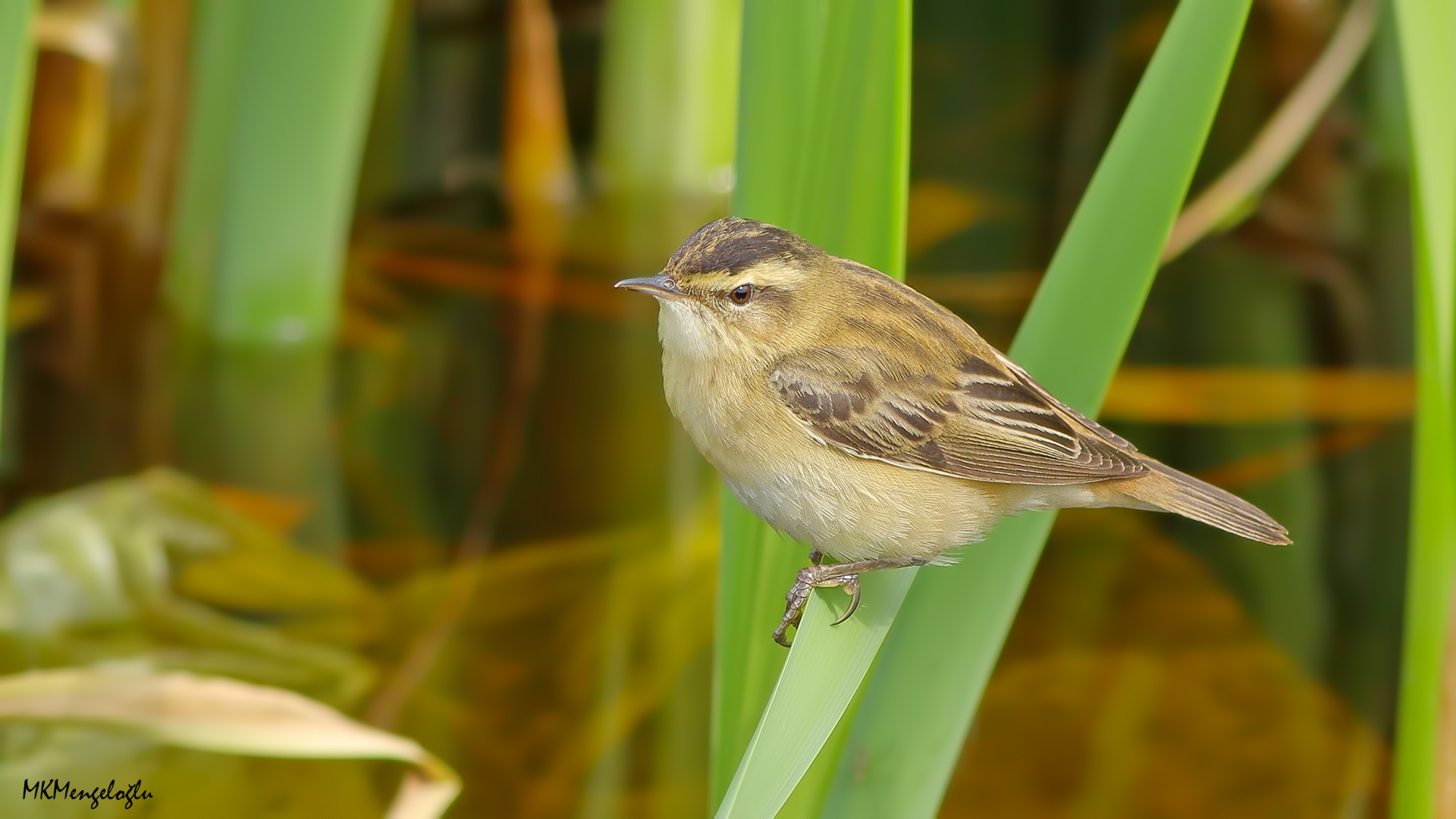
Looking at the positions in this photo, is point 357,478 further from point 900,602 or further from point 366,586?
point 900,602

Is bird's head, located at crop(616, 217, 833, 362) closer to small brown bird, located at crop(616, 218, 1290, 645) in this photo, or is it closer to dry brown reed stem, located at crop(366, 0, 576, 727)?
small brown bird, located at crop(616, 218, 1290, 645)

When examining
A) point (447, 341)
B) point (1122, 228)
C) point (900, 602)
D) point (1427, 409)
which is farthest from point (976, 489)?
point (447, 341)

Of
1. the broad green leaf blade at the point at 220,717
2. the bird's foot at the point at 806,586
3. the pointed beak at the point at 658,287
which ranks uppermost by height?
the pointed beak at the point at 658,287

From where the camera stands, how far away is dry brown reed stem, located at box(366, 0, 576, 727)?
534cm

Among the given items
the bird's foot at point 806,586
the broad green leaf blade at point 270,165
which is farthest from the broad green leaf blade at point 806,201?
the broad green leaf blade at point 270,165

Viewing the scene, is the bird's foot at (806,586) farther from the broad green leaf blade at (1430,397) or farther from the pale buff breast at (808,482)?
the broad green leaf blade at (1430,397)

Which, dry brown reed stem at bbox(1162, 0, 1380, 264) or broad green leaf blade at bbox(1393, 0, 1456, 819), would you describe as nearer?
broad green leaf blade at bbox(1393, 0, 1456, 819)

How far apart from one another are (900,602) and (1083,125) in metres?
5.97

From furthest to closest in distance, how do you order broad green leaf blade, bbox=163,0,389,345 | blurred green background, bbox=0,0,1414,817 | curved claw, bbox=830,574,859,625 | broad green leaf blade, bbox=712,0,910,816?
broad green leaf blade, bbox=163,0,389,345 → blurred green background, bbox=0,0,1414,817 → curved claw, bbox=830,574,859,625 → broad green leaf blade, bbox=712,0,910,816

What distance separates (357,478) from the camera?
18.5 ft

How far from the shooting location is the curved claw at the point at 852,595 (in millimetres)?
2023

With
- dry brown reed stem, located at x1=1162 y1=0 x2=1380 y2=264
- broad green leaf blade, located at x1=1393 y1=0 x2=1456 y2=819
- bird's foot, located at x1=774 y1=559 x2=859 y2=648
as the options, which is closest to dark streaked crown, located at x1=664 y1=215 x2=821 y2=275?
bird's foot, located at x1=774 y1=559 x2=859 y2=648

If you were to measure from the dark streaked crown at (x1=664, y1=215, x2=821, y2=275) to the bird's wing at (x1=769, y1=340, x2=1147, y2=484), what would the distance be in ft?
0.82

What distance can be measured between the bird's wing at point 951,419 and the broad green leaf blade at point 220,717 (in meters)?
1.17
